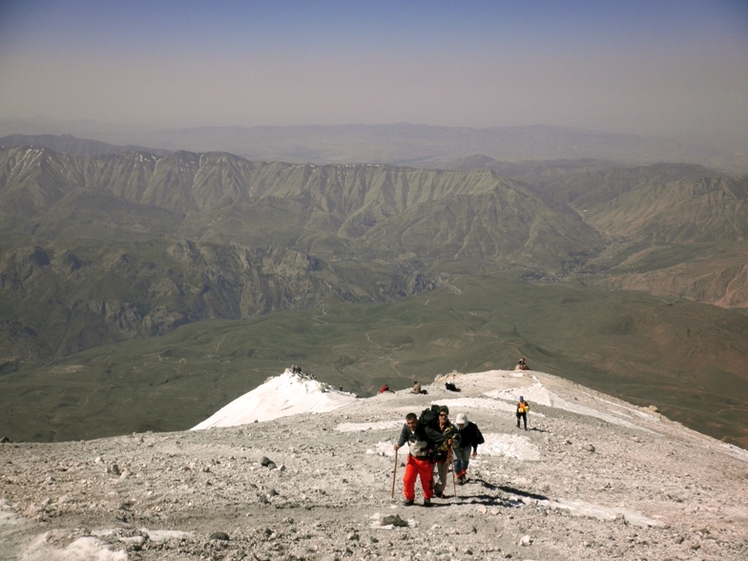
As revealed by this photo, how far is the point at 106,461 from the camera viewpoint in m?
19.9

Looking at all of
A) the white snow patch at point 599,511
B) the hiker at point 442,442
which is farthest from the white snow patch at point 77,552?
the white snow patch at point 599,511

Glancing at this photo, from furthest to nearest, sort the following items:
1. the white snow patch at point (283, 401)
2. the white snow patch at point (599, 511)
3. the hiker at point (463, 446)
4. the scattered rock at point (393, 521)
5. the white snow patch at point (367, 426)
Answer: the white snow patch at point (283, 401) < the white snow patch at point (367, 426) < the hiker at point (463, 446) < the white snow patch at point (599, 511) < the scattered rock at point (393, 521)

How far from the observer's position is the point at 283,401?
55.6 m

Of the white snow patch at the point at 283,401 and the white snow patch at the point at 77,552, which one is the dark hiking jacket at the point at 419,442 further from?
the white snow patch at the point at 283,401

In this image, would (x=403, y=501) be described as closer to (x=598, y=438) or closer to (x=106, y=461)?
(x=106, y=461)

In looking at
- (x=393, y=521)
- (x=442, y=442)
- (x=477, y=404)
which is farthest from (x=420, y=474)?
(x=477, y=404)

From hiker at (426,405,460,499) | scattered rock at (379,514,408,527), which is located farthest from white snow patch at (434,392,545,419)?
→ scattered rock at (379,514,408,527)

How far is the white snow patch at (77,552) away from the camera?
1155 cm

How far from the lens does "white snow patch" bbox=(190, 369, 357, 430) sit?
5069 cm

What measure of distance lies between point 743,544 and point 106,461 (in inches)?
718

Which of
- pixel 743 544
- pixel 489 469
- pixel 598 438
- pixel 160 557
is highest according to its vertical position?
pixel 160 557

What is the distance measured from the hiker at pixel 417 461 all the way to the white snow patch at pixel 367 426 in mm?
11605

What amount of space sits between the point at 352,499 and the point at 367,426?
11952 mm

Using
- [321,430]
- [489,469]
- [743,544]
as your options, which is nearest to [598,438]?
[489,469]
